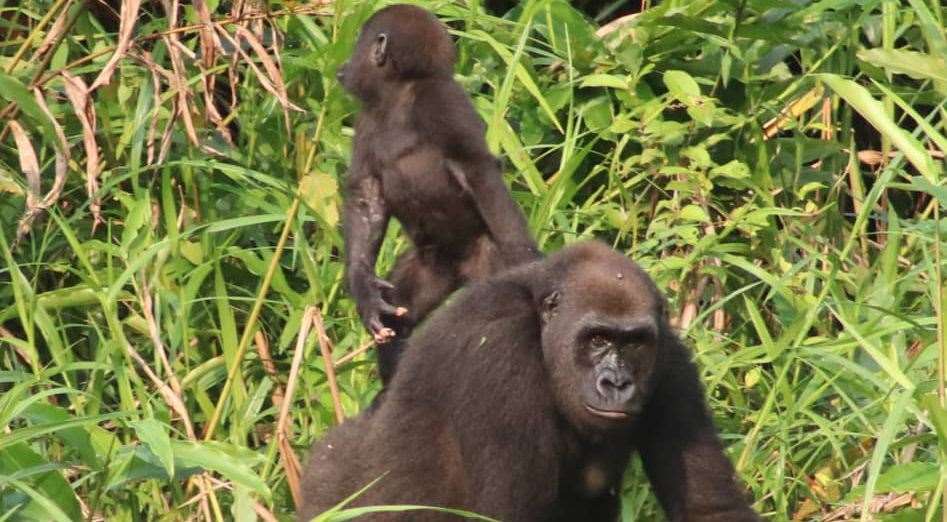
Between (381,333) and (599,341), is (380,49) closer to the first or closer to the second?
(381,333)

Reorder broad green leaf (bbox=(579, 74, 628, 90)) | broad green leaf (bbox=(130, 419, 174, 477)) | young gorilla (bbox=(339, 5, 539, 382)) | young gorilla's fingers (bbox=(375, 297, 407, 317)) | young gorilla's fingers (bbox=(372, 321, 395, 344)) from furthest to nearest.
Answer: broad green leaf (bbox=(579, 74, 628, 90)), young gorilla (bbox=(339, 5, 539, 382)), young gorilla's fingers (bbox=(375, 297, 407, 317)), young gorilla's fingers (bbox=(372, 321, 395, 344)), broad green leaf (bbox=(130, 419, 174, 477))

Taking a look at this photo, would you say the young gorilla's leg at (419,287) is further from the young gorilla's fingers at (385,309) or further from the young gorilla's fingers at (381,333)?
the young gorilla's fingers at (381,333)

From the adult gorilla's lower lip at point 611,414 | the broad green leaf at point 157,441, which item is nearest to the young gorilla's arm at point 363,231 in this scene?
the adult gorilla's lower lip at point 611,414

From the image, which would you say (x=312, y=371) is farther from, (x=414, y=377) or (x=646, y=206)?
(x=646, y=206)

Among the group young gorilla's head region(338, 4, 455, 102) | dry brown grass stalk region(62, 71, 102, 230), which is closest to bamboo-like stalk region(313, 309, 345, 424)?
dry brown grass stalk region(62, 71, 102, 230)

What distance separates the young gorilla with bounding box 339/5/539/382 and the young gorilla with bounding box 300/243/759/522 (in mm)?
882

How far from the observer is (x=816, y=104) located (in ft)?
23.5

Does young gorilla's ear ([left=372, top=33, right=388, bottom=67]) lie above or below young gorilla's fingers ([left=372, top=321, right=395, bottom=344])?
above

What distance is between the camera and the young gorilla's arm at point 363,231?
219 inches

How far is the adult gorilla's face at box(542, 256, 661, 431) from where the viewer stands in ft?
14.4

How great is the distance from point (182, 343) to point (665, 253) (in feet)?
5.74

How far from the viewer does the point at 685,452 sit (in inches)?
181

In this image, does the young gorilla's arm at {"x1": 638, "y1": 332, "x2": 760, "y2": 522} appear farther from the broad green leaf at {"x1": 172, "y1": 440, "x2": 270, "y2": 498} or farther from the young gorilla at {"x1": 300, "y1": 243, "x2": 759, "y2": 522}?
the broad green leaf at {"x1": 172, "y1": 440, "x2": 270, "y2": 498}

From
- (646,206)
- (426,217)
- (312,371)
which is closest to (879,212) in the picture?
(646,206)
